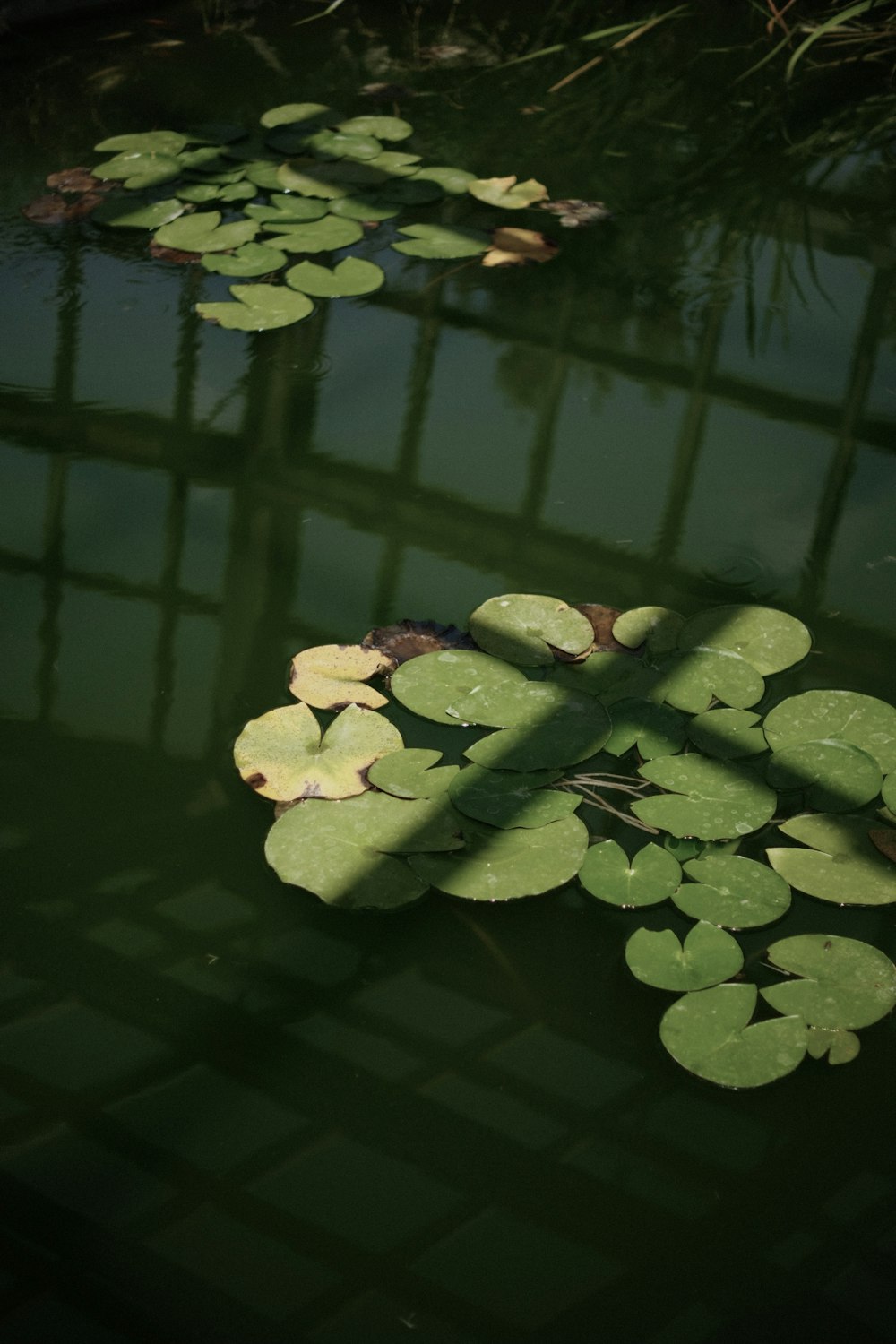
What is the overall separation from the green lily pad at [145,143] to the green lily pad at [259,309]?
0.73 meters

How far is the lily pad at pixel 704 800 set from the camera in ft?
4.56

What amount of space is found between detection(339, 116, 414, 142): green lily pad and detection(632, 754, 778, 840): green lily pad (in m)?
2.19

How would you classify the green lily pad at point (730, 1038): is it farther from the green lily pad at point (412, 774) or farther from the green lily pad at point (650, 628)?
the green lily pad at point (650, 628)

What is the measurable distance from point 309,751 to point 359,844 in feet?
0.56

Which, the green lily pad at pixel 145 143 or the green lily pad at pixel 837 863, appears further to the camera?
the green lily pad at pixel 145 143

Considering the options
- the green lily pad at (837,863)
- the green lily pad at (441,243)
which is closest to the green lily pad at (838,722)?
the green lily pad at (837,863)

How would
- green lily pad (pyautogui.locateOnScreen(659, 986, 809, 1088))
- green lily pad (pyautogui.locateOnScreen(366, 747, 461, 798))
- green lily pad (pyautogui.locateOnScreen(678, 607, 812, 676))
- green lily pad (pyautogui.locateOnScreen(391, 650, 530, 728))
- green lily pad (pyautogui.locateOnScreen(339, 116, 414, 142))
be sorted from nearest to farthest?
1. green lily pad (pyautogui.locateOnScreen(659, 986, 809, 1088))
2. green lily pad (pyautogui.locateOnScreen(366, 747, 461, 798))
3. green lily pad (pyautogui.locateOnScreen(391, 650, 530, 728))
4. green lily pad (pyautogui.locateOnScreen(678, 607, 812, 676))
5. green lily pad (pyautogui.locateOnScreen(339, 116, 414, 142))

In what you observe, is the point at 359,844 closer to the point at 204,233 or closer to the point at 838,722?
the point at 838,722

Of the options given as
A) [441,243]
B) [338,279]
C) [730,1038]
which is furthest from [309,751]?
[441,243]

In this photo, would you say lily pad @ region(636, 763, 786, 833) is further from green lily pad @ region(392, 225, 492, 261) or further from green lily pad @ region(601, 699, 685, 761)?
green lily pad @ region(392, 225, 492, 261)

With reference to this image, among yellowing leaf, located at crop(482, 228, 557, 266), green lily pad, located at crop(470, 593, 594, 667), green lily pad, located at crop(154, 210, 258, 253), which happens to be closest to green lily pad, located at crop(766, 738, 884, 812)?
green lily pad, located at crop(470, 593, 594, 667)

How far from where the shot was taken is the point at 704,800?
56.1 inches

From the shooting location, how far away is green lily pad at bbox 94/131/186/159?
2904mm

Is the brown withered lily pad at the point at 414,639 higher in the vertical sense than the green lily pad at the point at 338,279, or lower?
lower
